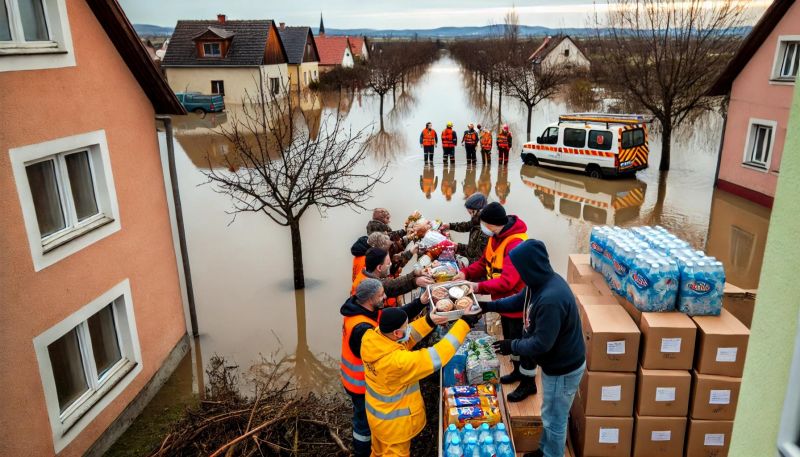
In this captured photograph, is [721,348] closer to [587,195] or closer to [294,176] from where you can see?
[294,176]

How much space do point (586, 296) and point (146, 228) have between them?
19.4 ft

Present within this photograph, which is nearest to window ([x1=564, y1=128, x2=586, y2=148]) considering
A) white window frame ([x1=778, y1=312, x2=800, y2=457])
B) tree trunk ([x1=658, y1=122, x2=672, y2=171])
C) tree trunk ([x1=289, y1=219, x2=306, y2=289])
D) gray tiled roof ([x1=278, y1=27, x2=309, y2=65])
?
tree trunk ([x1=658, y1=122, x2=672, y2=171])

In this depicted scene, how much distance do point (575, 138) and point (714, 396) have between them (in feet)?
49.1

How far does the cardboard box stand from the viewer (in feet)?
17.0

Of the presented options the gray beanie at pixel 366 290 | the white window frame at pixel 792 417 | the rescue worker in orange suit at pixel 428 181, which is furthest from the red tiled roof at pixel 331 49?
the white window frame at pixel 792 417

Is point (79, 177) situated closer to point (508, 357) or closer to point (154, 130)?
point (154, 130)

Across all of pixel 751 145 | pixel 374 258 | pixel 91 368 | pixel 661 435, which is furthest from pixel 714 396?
pixel 751 145

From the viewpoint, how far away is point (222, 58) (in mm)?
36938

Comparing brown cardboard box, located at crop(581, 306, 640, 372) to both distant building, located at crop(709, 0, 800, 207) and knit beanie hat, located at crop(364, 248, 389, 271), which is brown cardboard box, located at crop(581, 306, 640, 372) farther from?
distant building, located at crop(709, 0, 800, 207)

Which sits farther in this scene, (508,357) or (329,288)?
(329,288)

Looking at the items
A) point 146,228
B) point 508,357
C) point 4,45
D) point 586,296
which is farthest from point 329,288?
point 4,45

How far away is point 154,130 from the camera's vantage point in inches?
322

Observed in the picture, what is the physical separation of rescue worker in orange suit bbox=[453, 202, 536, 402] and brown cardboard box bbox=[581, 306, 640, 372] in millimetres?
685

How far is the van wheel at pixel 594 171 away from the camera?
18.6m
